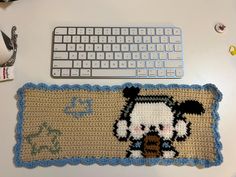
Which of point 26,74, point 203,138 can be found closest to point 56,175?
point 26,74

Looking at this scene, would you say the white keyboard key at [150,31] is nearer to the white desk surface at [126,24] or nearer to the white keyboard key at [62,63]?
the white desk surface at [126,24]

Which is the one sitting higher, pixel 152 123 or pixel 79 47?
pixel 79 47

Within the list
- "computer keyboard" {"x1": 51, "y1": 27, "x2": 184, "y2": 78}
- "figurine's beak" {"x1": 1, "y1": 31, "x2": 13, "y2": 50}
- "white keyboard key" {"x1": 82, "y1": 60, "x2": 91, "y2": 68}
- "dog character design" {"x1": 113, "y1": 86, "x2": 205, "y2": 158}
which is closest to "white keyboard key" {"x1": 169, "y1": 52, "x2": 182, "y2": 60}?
"computer keyboard" {"x1": 51, "y1": 27, "x2": 184, "y2": 78}

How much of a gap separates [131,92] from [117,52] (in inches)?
4.3

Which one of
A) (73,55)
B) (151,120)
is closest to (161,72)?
(151,120)

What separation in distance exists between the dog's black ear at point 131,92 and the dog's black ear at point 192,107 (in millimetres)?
113

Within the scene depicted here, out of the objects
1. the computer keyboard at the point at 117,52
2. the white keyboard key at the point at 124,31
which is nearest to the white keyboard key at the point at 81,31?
the computer keyboard at the point at 117,52

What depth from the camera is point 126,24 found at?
74 centimetres

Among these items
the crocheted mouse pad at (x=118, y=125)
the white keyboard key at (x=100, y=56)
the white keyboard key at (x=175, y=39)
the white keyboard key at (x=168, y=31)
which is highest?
the white keyboard key at (x=168, y=31)

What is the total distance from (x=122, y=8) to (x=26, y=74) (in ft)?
0.99

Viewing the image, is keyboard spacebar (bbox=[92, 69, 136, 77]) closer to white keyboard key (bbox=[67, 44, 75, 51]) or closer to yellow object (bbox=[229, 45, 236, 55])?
white keyboard key (bbox=[67, 44, 75, 51])

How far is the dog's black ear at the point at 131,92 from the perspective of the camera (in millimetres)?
694

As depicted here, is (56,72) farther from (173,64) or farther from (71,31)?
(173,64)

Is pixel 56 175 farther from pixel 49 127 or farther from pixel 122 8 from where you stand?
pixel 122 8
